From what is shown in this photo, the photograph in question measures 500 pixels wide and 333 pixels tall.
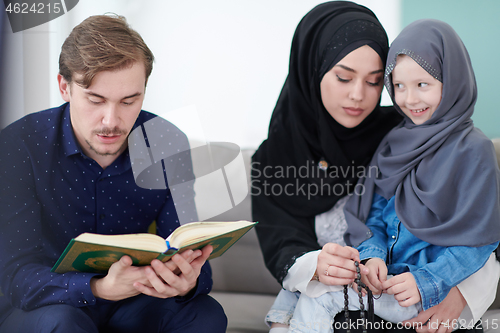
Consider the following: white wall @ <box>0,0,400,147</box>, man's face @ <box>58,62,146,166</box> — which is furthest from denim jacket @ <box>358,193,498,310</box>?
white wall @ <box>0,0,400,147</box>

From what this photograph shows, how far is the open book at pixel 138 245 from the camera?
77cm

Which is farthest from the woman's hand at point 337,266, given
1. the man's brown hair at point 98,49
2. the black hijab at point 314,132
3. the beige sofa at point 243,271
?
the man's brown hair at point 98,49

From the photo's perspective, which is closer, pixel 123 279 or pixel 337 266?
pixel 123 279

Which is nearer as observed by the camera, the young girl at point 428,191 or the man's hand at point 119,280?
the man's hand at point 119,280

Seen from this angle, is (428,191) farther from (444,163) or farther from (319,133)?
(319,133)

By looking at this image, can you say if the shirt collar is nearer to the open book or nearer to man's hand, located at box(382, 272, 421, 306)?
the open book

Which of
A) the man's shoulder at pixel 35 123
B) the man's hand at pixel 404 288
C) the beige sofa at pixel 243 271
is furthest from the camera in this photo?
the beige sofa at pixel 243 271

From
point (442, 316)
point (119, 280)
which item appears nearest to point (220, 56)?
point (119, 280)

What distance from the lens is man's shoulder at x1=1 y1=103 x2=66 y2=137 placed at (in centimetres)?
111

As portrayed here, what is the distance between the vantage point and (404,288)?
1008 mm

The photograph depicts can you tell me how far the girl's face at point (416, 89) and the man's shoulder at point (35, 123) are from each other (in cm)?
98

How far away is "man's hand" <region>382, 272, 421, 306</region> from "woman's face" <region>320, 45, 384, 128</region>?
0.50 meters

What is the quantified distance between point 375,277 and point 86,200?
0.81 m

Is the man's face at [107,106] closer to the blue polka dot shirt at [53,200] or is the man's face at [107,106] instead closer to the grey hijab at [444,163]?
the blue polka dot shirt at [53,200]
